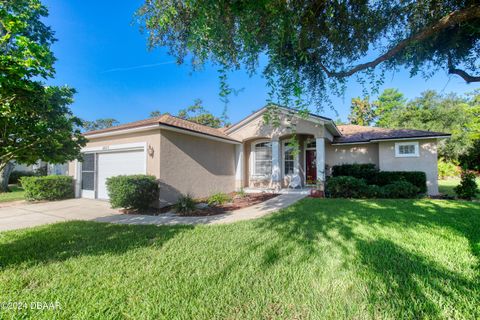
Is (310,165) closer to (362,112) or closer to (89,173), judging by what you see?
(89,173)

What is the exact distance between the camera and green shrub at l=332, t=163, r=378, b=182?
1220 centimetres

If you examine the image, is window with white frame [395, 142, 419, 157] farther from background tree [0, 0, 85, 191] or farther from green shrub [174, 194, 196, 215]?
background tree [0, 0, 85, 191]

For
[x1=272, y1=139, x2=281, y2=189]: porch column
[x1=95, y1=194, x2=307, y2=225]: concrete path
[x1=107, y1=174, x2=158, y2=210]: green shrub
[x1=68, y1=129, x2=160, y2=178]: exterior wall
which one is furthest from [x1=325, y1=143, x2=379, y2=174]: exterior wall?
[x1=107, y1=174, x2=158, y2=210]: green shrub

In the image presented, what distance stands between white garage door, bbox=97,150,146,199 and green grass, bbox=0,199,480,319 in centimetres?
416

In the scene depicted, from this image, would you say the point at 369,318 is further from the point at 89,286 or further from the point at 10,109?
the point at 10,109

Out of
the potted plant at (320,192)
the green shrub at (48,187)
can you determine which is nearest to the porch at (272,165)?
the potted plant at (320,192)

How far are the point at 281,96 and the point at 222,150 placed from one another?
820cm

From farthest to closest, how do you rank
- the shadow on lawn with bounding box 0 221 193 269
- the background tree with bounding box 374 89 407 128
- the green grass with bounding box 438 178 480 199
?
the background tree with bounding box 374 89 407 128 < the green grass with bounding box 438 178 480 199 < the shadow on lawn with bounding box 0 221 193 269

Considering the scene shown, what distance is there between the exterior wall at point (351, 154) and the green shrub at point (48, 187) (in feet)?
53.1

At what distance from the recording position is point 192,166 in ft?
34.3

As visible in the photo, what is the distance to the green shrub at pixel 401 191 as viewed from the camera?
32.5 feet

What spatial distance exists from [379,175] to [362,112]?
28458mm

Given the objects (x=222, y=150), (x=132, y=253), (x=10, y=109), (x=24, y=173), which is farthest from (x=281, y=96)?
(x=24, y=173)

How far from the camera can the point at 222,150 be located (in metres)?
13.1
